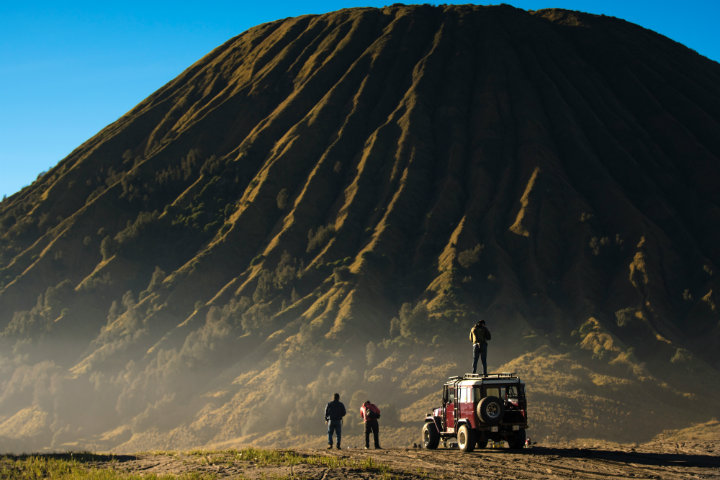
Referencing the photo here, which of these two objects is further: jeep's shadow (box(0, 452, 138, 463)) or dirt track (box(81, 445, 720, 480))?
jeep's shadow (box(0, 452, 138, 463))

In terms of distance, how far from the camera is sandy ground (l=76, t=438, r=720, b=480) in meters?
17.3

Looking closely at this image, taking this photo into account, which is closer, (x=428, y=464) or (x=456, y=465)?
(x=456, y=465)

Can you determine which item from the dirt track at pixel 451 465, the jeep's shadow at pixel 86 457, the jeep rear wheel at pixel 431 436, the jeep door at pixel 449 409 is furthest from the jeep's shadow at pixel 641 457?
the jeep's shadow at pixel 86 457

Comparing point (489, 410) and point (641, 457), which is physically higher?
point (489, 410)

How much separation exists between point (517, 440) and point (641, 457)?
381 centimetres

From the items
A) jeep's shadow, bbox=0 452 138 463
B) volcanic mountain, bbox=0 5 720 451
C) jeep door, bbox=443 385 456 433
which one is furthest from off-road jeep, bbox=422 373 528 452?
volcanic mountain, bbox=0 5 720 451

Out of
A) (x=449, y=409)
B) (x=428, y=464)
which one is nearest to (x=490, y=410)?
(x=449, y=409)

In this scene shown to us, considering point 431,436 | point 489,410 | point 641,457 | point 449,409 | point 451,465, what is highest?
point 449,409

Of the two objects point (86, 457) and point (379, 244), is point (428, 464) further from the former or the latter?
point (379, 244)

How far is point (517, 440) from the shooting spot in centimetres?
2125

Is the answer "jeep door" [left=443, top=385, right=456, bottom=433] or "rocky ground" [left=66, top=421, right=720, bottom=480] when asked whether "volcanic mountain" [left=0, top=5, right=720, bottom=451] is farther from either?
"jeep door" [left=443, top=385, right=456, bottom=433]

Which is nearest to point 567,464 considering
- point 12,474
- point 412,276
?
point 12,474

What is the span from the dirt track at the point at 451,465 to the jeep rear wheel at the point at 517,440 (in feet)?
0.76

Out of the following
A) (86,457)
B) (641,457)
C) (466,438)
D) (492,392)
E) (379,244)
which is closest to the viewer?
(492,392)
